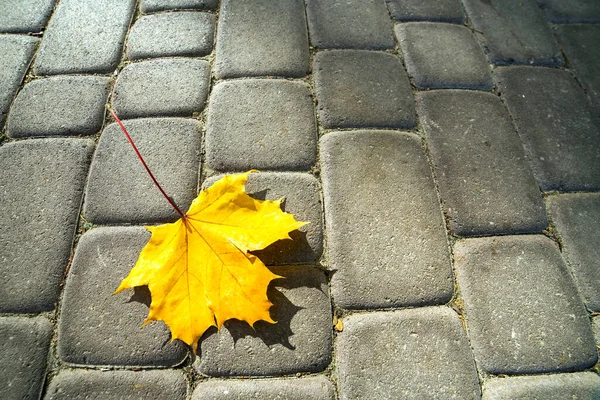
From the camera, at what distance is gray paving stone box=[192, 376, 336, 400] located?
1.30 m

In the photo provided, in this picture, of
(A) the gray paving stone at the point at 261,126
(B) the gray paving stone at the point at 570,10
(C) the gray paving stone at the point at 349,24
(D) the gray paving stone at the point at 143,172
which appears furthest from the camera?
(B) the gray paving stone at the point at 570,10

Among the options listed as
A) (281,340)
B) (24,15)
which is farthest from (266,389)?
(24,15)

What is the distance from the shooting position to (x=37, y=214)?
1579mm

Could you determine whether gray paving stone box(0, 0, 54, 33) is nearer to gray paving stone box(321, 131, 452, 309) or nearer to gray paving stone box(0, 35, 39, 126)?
gray paving stone box(0, 35, 39, 126)

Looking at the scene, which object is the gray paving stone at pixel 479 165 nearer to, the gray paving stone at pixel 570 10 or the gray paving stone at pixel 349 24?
the gray paving stone at pixel 349 24

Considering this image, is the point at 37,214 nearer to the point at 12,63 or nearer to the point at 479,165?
the point at 12,63

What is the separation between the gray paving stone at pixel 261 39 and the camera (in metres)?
1.91

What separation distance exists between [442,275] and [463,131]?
0.67 m

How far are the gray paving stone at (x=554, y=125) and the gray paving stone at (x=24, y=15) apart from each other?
86.7 inches

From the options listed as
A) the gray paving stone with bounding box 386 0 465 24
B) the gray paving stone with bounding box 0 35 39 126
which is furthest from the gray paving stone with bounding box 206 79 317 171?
the gray paving stone with bounding box 0 35 39 126

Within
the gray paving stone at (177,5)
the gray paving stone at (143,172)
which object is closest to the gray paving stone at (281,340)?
the gray paving stone at (143,172)

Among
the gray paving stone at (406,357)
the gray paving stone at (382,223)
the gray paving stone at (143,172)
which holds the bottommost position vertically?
the gray paving stone at (406,357)

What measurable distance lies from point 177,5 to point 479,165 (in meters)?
1.60

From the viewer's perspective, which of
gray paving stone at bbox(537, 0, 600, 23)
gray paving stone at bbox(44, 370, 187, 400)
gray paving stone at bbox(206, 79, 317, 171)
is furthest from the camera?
gray paving stone at bbox(537, 0, 600, 23)
